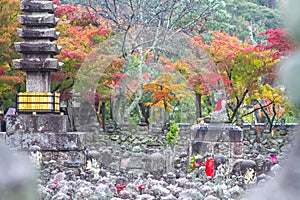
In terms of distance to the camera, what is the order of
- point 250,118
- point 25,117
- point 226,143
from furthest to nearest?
point 250,118 → point 226,143 → point 25,117

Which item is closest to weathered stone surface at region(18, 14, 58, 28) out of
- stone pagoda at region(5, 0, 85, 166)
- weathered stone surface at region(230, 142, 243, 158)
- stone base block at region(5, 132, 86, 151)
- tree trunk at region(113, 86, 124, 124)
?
stone pagoda at region(5, 0, 85, 166)

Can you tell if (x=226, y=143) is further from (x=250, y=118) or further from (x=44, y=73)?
(x=250, y=118)

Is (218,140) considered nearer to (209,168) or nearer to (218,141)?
(218,141)

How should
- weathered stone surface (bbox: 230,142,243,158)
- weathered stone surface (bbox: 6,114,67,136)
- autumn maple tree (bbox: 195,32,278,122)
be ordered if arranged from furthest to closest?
autumn maple tree (bbox: 195,32,278,122)
weathered stone surface (bbox: 230,142,243,158)
weathered stone surface (bbox: 6,114,67,136)

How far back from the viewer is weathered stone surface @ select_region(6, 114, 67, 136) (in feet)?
37.6

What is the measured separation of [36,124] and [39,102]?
23.8 inches

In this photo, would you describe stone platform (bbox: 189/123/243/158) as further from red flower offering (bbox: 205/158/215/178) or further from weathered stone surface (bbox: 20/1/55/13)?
weathered stone surface (bbox: 20/1/55/13)

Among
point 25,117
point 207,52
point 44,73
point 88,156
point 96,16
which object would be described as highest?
point 96,16

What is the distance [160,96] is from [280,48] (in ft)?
22.2

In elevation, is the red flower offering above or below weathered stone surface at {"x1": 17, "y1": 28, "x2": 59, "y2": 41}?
below

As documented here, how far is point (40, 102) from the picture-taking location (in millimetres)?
11898

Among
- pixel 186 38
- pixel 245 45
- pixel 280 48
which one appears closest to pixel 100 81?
pixel 186 38

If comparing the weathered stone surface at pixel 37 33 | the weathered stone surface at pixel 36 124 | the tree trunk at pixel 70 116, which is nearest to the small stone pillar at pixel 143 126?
the tree trunk at pixel 70 116

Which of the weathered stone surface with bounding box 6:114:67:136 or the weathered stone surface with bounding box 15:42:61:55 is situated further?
the weathered stone surface with bounding box 15:42:61:55
